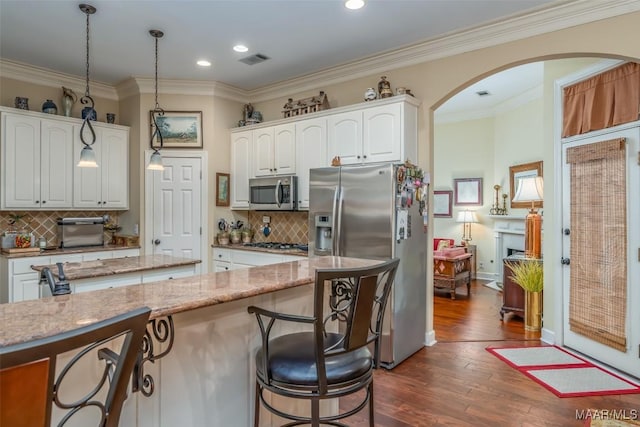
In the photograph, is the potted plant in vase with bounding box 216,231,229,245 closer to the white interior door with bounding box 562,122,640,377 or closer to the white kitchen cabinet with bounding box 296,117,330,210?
the white kitchen cabinet with bounding box 296,117,330,210

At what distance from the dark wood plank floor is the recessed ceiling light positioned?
9.78ft

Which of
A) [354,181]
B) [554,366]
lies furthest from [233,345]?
[554,366]

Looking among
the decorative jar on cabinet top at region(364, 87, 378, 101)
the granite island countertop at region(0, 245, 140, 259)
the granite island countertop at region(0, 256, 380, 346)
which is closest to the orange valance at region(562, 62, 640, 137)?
the decorative jar on cabinet top at region(364, 87, 378, 101)

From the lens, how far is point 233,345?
168cm

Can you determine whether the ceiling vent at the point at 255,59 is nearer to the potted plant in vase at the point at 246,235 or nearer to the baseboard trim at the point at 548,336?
the potted plant in vase at the point at 246,235

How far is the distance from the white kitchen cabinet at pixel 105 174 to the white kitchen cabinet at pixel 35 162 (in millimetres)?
94

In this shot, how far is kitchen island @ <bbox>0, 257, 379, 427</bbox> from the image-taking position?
115 cm

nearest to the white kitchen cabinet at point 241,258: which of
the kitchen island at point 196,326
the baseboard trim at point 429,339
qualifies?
the baseboard trim at point 429,339

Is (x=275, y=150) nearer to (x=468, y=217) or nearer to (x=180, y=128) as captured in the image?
(x=180, y=128)

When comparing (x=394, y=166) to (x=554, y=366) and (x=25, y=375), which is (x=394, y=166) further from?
(x=25, y=375)

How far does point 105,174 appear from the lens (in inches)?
185

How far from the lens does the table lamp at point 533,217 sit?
14.7 ft

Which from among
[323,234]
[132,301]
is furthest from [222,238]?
[132,301]

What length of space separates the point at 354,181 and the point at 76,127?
11.3ft
